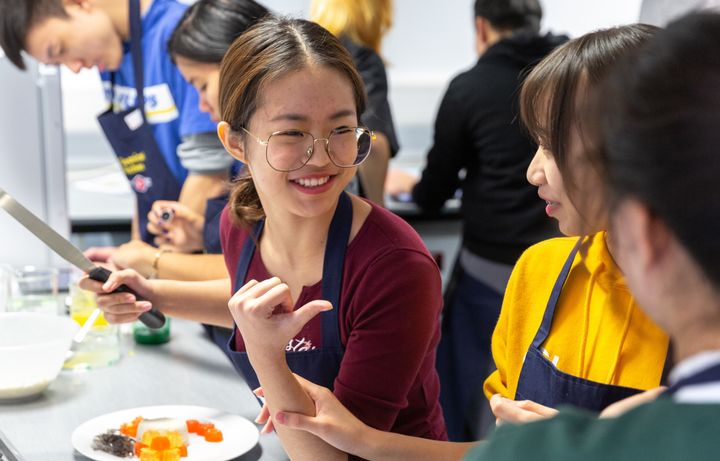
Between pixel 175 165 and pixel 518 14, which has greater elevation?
pixel 518 14

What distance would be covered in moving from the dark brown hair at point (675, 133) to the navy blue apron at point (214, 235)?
1.31m

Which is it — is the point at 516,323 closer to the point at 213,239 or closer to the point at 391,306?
the point at 391,306

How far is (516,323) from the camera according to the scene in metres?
1.35

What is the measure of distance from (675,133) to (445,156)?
212cm

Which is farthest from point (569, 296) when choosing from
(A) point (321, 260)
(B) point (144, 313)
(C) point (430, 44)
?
(C) point (430, 44)

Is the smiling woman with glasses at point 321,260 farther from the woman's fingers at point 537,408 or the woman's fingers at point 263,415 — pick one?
the woman's fingers at point 537,408

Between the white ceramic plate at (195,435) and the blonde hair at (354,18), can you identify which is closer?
the white ceramic plate at (195,435)

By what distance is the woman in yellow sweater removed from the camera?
116 cm

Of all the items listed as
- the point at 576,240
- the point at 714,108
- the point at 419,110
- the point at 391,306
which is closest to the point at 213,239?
the point at 391,306

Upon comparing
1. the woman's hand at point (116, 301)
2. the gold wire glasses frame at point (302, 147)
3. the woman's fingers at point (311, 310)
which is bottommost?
the woman's hand at point (116, 301)

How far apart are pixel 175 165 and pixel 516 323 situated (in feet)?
3.89

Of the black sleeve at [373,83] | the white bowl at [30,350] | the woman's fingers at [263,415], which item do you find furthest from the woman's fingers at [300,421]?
the black sleeve at [373,83]

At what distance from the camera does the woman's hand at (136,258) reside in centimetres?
205

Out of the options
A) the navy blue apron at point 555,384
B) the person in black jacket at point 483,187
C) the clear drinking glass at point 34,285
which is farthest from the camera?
the person in black jacket at point 483,187
